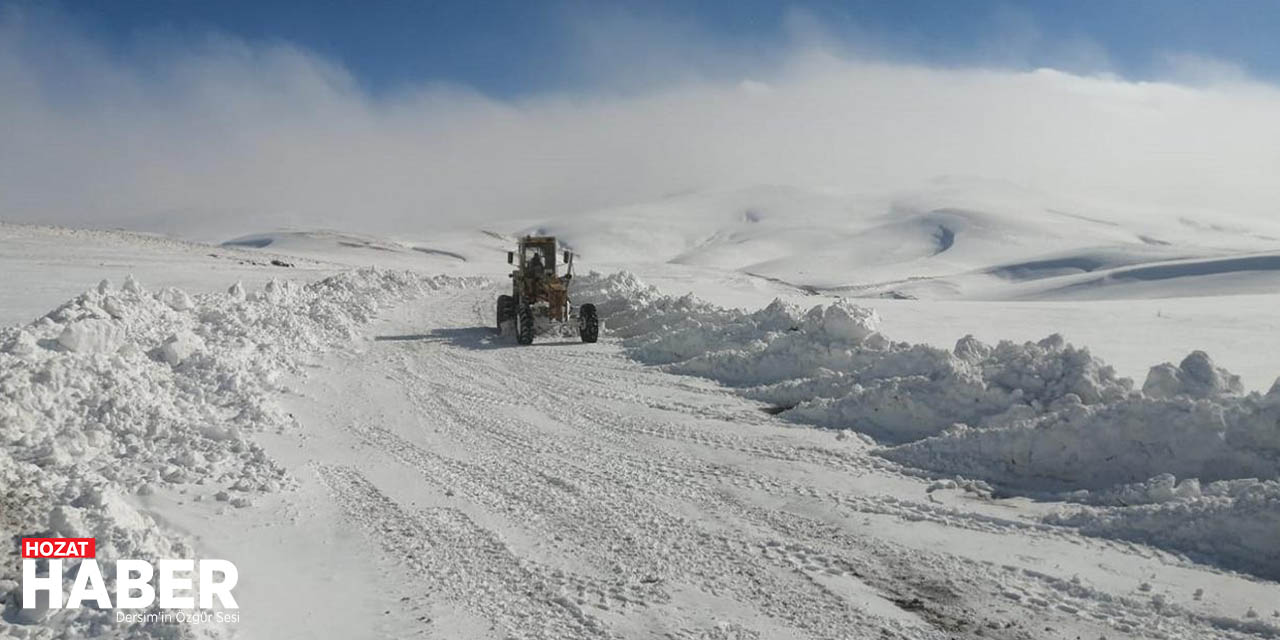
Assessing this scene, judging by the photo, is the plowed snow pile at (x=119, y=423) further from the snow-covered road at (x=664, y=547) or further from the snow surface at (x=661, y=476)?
the snow-covered road at (x=664, y=547)

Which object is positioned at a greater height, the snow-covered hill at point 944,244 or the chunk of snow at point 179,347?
the snow-covered hill at point 944,244

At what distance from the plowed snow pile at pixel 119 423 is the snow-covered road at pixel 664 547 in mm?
543

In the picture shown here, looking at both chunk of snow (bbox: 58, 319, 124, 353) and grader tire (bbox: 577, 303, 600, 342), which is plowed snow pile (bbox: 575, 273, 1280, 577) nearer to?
grader tire (bbox: 577, 303, 600, 342)

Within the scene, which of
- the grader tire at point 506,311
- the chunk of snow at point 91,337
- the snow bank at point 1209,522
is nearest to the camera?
the snow bank at point 1209,522

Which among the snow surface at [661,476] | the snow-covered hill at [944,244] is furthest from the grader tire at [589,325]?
the snow-covered hill at [944,244]

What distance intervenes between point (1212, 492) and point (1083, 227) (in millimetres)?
139597

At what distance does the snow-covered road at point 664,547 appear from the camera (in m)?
5.21

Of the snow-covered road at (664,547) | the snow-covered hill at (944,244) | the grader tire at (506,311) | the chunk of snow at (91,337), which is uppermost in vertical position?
the snow-covered hill at (944,244)

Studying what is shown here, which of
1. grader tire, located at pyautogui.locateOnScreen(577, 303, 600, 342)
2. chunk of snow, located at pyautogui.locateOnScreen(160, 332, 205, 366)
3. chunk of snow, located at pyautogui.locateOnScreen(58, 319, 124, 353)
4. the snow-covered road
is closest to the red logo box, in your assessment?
the snow-covered road

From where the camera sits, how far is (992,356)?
416 inches

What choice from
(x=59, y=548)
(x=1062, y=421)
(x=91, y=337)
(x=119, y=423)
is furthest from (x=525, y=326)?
(x=59, y=548)

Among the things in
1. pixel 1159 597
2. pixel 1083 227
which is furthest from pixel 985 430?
pixel 1083 227

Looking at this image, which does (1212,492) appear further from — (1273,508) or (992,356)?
(992,356)

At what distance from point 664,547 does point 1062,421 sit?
12.8 feet
